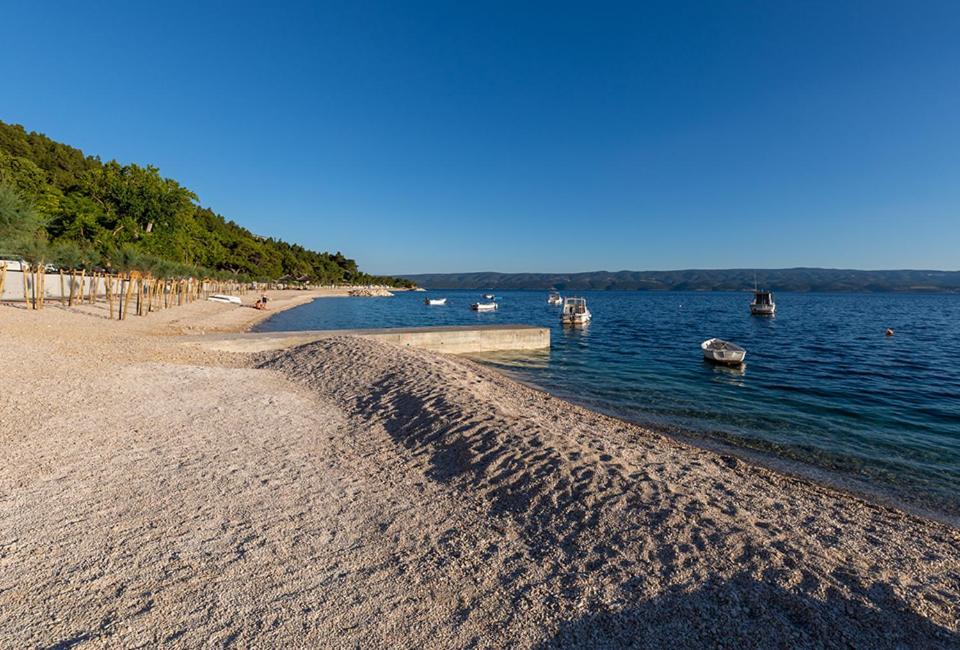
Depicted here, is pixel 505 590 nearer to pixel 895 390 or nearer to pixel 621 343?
pixel 895 390

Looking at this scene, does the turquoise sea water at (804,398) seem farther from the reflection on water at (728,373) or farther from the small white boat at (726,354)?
the small white boat at (726,354)

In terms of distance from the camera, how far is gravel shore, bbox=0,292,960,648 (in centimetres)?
342

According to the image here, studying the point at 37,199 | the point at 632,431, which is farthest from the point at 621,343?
the point at 37,199

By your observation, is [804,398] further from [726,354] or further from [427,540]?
[427,540]

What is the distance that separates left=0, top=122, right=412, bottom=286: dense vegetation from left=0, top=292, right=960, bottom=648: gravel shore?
18.7 m

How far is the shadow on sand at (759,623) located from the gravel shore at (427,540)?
0.02 metres

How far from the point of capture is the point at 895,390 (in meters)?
15.5

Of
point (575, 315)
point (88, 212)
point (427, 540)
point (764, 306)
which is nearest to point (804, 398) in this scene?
point (427, 540)

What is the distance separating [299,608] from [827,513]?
6561mm

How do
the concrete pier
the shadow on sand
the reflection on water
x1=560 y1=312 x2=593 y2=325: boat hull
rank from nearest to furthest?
the shadow on sand, the reflection on water, the concrete pier, x1=560 y1=312 x2=593 y2=325: boat hull

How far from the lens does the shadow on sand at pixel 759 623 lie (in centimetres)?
331

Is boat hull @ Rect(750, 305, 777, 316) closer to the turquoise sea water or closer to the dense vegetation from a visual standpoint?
the turquoise sea water

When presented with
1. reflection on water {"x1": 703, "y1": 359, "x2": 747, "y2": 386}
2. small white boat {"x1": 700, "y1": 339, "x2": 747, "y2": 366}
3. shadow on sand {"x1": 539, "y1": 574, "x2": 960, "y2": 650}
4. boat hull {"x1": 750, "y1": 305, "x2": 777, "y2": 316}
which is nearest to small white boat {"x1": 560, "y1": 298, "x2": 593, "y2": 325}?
reflection on water {"x1": 703, "y1": 359, "x2": 747, "y2": 386}

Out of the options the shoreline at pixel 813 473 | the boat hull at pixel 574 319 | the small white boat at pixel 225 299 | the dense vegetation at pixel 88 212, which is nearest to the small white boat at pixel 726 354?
the shoreline at pixel 813 473
